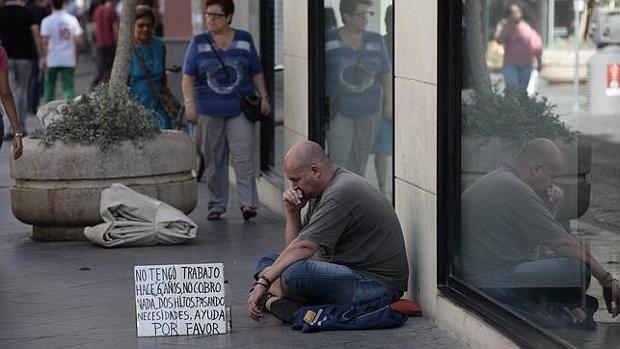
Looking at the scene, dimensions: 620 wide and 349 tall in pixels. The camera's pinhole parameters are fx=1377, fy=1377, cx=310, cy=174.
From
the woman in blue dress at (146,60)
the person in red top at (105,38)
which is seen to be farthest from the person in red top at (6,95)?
the person in red top at (105,38)

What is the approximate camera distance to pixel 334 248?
6.91 m

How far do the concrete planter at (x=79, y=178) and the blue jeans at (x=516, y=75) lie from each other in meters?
4.17

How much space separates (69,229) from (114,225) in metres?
0.54

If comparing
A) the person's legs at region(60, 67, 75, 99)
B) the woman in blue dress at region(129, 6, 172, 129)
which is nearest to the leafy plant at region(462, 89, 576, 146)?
the woman in blue dress at region(129, 6, 172, 129)

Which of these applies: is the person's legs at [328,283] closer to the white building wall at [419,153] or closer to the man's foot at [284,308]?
the man's foot at [284,308]

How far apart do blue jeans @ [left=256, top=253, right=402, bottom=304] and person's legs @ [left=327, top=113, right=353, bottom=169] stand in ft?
9.03

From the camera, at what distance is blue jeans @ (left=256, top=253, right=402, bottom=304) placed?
6.77 metres

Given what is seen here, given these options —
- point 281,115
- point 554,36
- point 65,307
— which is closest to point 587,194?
point 554,36

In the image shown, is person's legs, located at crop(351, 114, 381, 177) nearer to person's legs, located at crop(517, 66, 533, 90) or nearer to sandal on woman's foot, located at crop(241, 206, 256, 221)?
sandal on woman's foot, located at crop(241, 206, 256, 221)

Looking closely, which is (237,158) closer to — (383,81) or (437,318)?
(383,81)

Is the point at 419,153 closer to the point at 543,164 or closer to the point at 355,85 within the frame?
the point at 543,164

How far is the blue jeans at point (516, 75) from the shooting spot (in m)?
6.00

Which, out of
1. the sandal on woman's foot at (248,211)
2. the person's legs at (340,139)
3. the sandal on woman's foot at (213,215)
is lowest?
the sandal on woman's foot at (213,215)

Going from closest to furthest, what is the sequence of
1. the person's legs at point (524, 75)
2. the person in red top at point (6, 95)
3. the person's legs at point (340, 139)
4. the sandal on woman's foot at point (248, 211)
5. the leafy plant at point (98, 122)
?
the person's legs at point (524, 75) < the person in red top at point (6, 95) < the person's legs at point (340, 139) < the leafy plant at point (98, 122) < the sandal on woman's foot at point (248, 211)
